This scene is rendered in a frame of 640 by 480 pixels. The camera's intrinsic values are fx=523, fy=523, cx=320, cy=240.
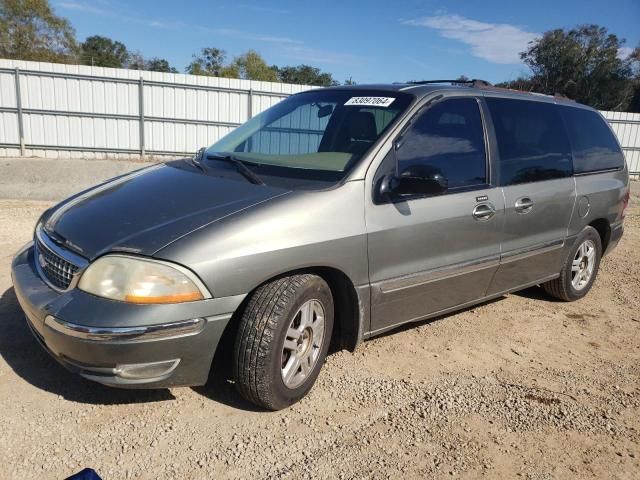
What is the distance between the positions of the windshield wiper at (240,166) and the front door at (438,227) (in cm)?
68

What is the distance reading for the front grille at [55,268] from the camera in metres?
2.62

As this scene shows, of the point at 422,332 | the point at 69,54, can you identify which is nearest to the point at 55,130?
the point at 422,332

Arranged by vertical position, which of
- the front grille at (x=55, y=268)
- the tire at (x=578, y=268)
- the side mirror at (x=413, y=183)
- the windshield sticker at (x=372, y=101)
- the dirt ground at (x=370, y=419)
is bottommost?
the dirt ground at (x=370, y=419)

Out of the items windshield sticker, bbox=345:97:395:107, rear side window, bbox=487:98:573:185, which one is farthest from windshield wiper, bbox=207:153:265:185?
rear side window, bbox=487:98:573:185

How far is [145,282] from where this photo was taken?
7.85ft

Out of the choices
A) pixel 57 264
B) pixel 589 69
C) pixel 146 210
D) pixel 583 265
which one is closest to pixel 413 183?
pixel 146 210

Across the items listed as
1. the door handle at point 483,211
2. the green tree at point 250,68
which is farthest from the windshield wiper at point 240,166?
the green tree at point 250,68

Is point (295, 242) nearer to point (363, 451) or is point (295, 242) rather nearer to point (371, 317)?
point (371, 317)

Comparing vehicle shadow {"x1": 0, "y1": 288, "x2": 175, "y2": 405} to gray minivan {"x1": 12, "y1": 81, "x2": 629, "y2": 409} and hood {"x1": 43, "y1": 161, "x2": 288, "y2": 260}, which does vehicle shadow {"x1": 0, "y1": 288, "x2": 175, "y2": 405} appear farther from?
hood {"x1": 43, "y1": 161, "x2": 288, "y2": 260}

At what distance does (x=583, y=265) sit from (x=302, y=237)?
353 cm

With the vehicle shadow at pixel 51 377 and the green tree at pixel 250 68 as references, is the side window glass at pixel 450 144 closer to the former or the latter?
the vehicle shadow at pixel 51 377

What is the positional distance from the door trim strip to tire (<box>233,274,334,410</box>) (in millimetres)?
431

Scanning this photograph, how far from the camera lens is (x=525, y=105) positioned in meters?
4.28

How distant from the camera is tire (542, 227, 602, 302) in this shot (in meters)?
4.82
